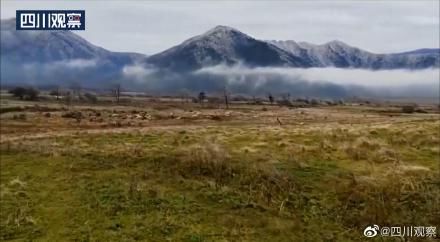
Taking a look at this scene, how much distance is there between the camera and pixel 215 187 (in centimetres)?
2472

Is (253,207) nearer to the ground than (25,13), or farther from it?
nearer to the ground

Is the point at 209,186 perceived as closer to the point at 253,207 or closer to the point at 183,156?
the point at 253,207

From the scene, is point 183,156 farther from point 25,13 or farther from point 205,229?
point 25,13

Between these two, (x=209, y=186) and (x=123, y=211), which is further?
(x=209, y=186)

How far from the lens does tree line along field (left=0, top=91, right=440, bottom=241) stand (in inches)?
799

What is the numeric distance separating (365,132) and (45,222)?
2883cm

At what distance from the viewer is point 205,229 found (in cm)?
2020

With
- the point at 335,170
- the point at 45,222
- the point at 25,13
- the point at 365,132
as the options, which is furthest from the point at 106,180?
the point at 365,132

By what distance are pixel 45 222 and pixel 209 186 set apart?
7889mm

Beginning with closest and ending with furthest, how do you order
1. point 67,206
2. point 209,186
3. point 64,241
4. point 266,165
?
point 64,241 → point 67,206 → point 209,186 → point 266,165

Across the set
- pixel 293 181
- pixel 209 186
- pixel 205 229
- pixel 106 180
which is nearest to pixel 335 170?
pixel 293 181

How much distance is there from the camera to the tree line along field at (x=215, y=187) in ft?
66.6

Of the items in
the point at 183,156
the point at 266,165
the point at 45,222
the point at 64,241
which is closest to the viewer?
the point at 64,241

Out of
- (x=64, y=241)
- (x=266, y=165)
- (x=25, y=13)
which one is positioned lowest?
(x=64, y=241)
